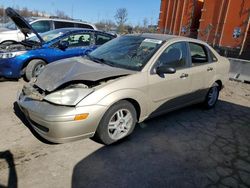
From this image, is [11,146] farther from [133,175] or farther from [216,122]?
[216,122]

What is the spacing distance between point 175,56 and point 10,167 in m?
3.02

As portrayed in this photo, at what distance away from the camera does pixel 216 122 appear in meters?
4.81

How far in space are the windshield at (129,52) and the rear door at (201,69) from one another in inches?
36.8

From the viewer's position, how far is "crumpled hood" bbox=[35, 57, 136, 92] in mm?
3236

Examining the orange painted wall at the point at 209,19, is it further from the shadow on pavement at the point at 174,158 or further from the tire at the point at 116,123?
the tire at the point at 116,123

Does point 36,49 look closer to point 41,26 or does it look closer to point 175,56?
point 175,56

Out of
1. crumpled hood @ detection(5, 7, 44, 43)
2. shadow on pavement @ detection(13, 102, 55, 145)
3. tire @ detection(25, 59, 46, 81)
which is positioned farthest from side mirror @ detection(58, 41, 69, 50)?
shadow on pavement @ detection(13, 102, 55, 145)

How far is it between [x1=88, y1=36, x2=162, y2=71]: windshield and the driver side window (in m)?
0.19

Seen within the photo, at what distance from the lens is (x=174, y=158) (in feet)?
10.9

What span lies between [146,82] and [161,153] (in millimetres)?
1055

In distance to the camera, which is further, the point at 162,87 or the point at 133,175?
the point at 162,87

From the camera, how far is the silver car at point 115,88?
297cm

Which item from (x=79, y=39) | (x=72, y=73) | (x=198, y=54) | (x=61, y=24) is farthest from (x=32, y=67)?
(x=61, y=24)

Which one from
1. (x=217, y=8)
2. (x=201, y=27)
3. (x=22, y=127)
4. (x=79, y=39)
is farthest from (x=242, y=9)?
(x=22, y=127)
